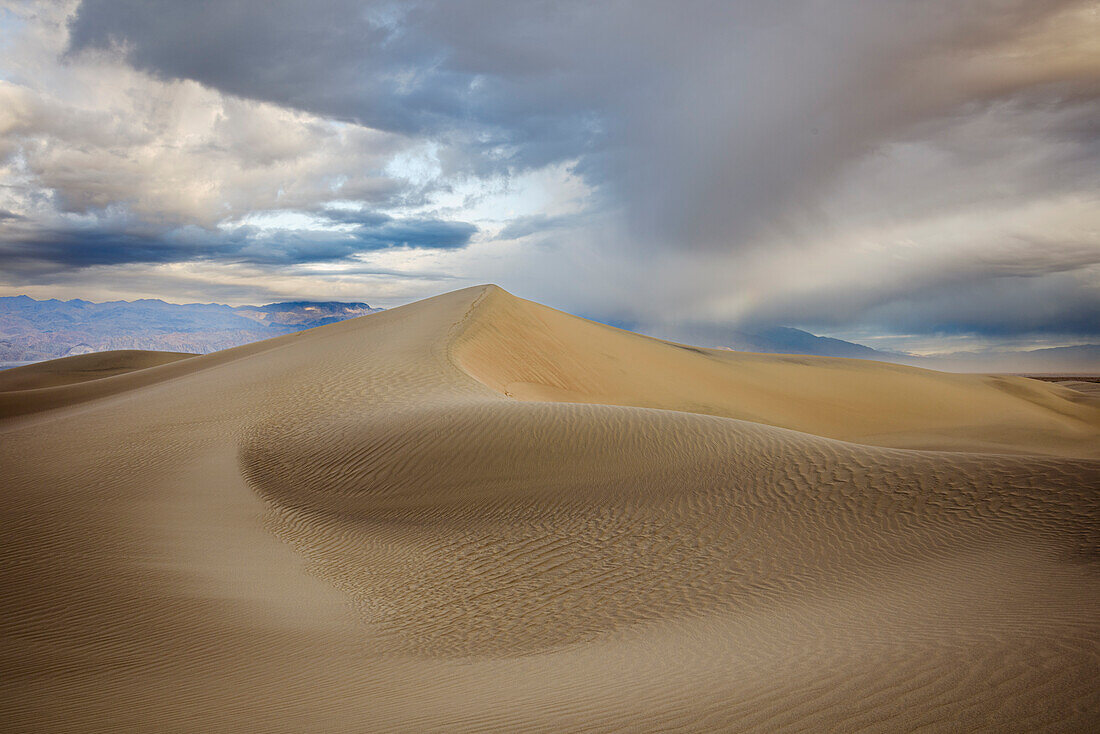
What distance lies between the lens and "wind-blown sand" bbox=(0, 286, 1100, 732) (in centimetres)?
441

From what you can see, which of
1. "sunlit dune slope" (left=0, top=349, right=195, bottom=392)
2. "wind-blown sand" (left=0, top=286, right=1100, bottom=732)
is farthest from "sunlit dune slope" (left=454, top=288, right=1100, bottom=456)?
"sunlit dune slope" (left=0, top=349, right=195, bottom=392)

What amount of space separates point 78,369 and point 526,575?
77.5 m

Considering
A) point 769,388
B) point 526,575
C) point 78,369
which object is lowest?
point 526,575

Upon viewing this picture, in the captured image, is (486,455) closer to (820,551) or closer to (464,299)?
(820,551)

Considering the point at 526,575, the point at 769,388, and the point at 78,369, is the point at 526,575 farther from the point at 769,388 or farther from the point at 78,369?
the point at 78,369

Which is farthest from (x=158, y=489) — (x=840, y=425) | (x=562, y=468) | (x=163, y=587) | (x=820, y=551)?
(x=840, y=425)

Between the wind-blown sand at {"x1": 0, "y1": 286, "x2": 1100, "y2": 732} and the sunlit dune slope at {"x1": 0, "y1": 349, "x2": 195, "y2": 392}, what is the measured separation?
5758 cm

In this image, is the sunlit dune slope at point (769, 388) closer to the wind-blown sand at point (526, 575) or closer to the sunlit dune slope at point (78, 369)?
the wind-blown sand at point (526, 575)

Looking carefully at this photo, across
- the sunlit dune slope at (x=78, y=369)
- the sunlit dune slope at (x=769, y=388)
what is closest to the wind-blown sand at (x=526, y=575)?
the sunlit dune slope at (x=769, y=388)

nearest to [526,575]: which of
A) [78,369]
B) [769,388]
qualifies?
[769,388]

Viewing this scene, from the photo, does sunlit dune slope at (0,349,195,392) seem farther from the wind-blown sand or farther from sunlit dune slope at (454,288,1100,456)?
the wind-blown sand

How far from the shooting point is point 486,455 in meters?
12.3

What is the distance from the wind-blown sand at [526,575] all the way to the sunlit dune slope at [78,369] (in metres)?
57.6

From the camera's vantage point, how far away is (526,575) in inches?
336
